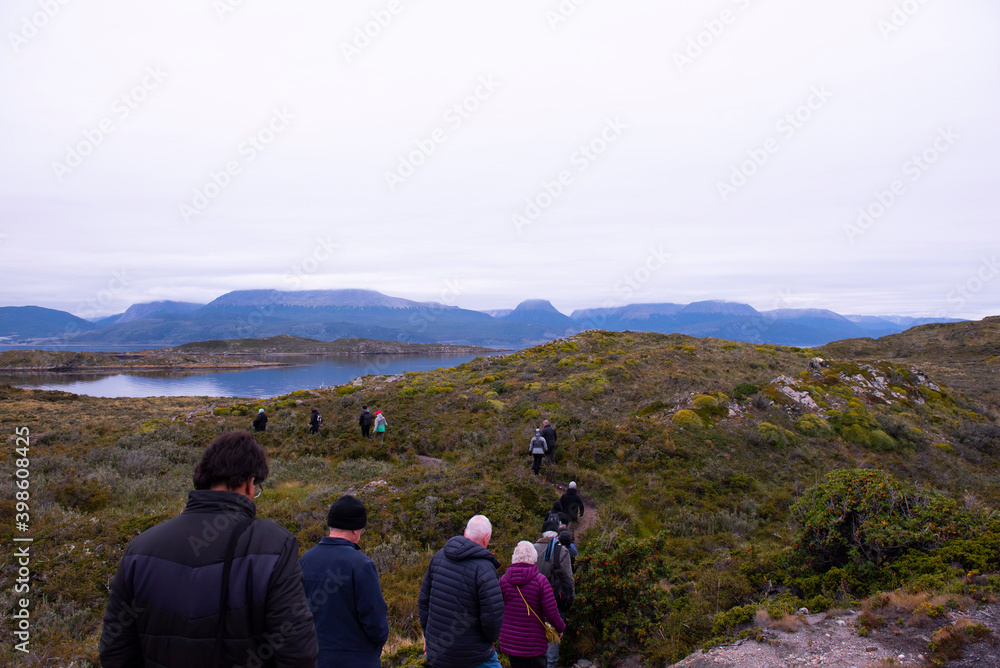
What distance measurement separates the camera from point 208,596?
2.21 meters

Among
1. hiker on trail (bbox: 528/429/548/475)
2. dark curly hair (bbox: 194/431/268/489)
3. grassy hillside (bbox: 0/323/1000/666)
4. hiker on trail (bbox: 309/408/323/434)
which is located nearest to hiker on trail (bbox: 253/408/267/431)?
grassy hillside (bbox: 0/323/1000/666)

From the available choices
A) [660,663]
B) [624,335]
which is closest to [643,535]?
[660,663]

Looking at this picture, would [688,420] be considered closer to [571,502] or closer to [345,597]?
[571,502]

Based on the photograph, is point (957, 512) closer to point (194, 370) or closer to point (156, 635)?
point (156, 635)

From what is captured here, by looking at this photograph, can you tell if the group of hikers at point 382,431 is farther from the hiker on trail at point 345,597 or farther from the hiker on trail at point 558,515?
the hiker on trail at point 345,597

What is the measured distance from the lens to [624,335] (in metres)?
36.8

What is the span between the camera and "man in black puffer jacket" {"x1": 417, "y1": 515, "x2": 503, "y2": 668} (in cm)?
400

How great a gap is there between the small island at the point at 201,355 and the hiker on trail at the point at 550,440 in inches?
4176

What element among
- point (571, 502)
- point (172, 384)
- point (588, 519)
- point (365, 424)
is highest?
point (365, 424)

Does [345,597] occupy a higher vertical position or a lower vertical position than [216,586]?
lower

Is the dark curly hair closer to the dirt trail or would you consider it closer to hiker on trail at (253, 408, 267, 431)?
the dirt trail

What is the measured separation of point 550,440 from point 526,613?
9755mm

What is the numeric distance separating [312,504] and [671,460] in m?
9.98

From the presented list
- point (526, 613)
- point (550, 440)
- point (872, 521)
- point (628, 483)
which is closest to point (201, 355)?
point (550, 440)
